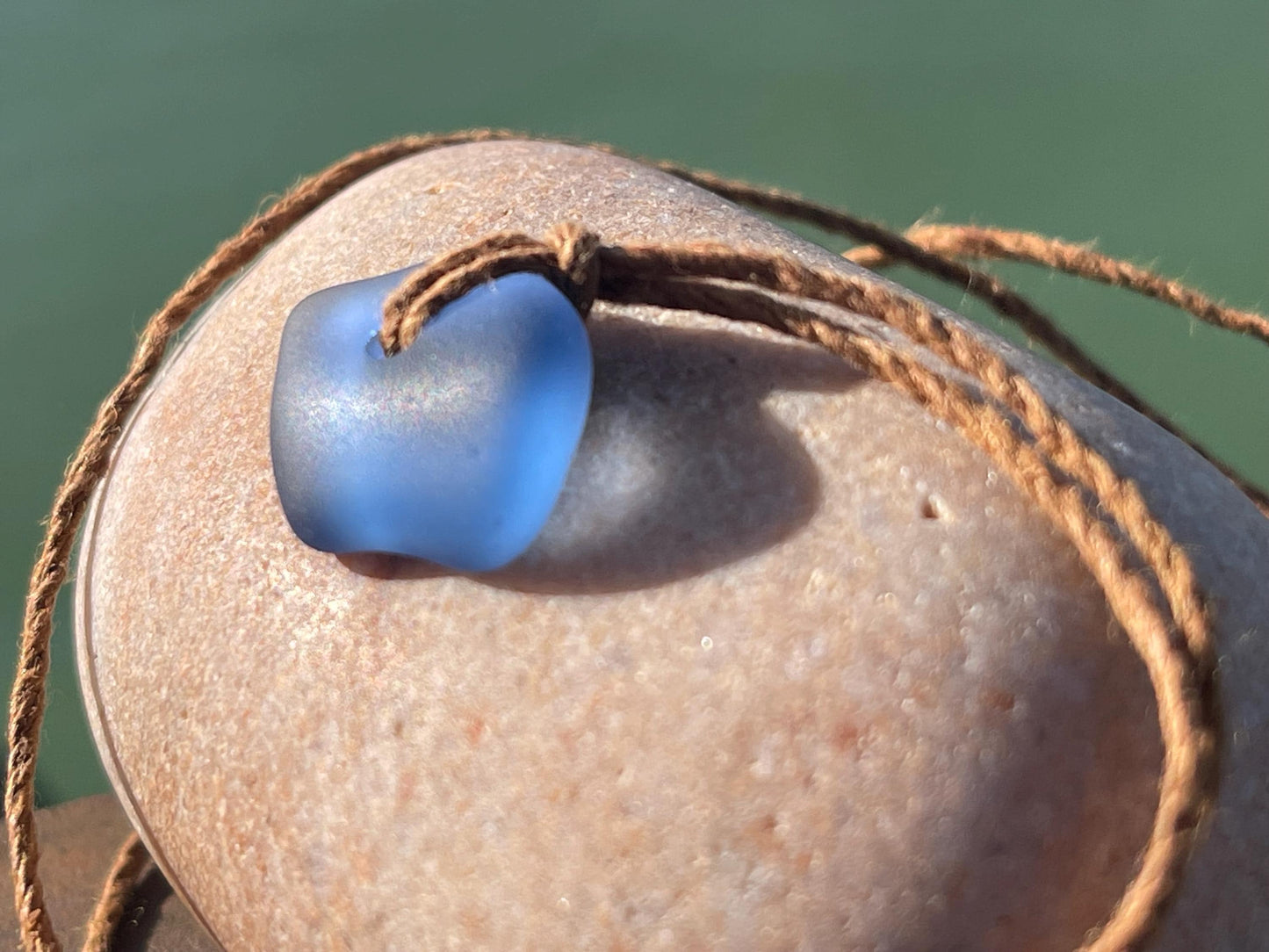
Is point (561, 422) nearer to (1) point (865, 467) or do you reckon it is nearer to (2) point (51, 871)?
(1) point (865, 467)

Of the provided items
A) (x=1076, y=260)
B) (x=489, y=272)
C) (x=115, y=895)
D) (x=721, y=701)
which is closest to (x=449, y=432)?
(x=489, y=272)

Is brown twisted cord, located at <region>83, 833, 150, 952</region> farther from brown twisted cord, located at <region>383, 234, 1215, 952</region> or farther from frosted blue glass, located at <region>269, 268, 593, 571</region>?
brown twisted cord, located at <region>383, 234, 1215, 952</region>

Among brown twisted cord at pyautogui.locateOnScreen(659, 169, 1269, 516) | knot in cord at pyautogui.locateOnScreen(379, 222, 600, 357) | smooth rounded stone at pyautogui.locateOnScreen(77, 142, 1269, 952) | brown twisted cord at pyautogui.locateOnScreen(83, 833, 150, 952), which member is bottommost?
brown twisted cord at pyautogui.locateOnScreen(83, 833, 150, 952)

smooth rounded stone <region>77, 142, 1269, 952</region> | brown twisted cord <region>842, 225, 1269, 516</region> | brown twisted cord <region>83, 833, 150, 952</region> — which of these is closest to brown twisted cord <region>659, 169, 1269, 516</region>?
brown twisted cord <region>842, 225, 1269, 516</region>

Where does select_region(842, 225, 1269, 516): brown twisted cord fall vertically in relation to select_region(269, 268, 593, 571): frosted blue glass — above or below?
above

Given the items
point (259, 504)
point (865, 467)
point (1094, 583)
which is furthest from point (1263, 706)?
point (259, 504)

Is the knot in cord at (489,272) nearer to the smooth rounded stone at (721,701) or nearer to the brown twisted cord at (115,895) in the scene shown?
the smooth rounded stone at (721,701)

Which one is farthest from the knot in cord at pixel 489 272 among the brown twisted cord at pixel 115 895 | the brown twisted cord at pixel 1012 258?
the brown twisted cord at pixel 115 895
